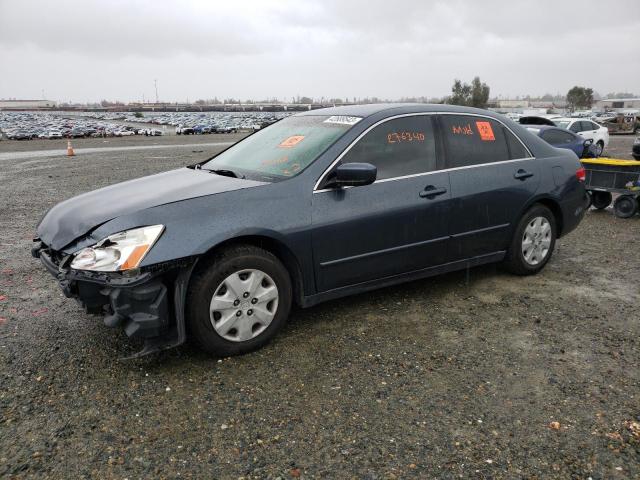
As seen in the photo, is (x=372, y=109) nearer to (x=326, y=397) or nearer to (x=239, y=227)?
(x=239, y=227)

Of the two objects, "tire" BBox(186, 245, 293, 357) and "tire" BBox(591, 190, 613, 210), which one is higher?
"tire" BBox(186, 245, 293, 357)

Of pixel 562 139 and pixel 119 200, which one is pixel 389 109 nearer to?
pixel 119 200

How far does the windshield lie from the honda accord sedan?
0.7 inches

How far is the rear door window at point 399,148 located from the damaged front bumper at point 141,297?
5.03 ft

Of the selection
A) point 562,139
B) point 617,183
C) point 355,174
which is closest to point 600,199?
point 617,183

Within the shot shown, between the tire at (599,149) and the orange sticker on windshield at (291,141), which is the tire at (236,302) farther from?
the tire at (599,149)

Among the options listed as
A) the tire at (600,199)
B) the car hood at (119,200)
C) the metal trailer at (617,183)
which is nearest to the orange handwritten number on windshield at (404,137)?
the car hood at (119,200)

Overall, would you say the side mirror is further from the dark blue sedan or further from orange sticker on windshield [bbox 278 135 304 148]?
the dark blue sedan

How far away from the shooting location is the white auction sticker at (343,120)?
4070 mm

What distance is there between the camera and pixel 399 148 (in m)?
4.14

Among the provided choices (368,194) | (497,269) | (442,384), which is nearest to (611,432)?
(442,384)

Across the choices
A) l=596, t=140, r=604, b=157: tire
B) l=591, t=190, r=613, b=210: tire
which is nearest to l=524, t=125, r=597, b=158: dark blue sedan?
l=596, t=140, r=604, b=157: tire

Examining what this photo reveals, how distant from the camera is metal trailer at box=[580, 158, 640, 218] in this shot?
8031 mm

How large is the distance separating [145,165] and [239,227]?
15161mm
